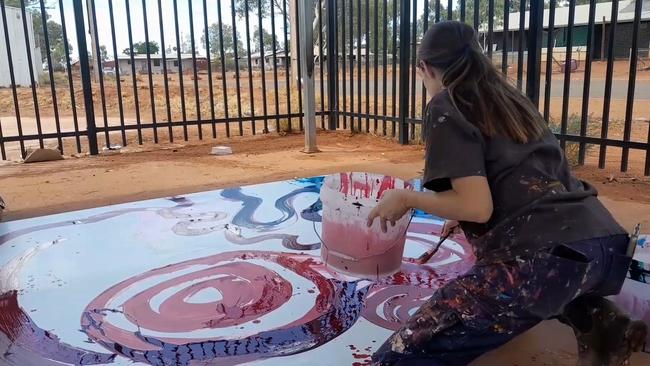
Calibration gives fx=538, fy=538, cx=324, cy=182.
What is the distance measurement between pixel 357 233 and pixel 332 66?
18.4 ft

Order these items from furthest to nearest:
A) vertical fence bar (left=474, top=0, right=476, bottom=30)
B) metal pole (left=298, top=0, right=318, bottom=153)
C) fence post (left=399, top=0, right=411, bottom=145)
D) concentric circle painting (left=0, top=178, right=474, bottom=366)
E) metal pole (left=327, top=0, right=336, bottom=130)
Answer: metal pole (left=327, top=0, right=336, bottom=130), fence post (left=399, top=0, right=411, bottom=145), metal pole (left=298, top=0, right=318, bottom=153), vertical fence bar (left=474, top=0, right=476, bottom=30), concentric circle painting (left=0, top=178, right=474, bottom=366)

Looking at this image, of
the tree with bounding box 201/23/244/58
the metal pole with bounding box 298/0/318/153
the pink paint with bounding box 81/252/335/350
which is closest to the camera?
the pink paint with bounding box 81/252/335/350

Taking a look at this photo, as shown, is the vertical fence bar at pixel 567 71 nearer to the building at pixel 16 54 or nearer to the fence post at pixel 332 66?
the fence post at pixel 332 66

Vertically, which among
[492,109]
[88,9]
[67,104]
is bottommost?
[67,104]

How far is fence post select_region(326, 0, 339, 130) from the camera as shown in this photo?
24.6 ft

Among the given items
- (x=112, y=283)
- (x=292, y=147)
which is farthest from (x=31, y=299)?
(x=292, y=147)

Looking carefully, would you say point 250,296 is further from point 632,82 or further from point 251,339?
point 632,82

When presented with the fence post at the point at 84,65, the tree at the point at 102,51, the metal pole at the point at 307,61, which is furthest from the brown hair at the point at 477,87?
the tree at the point at 102,51

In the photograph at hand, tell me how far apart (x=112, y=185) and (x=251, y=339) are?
315cm

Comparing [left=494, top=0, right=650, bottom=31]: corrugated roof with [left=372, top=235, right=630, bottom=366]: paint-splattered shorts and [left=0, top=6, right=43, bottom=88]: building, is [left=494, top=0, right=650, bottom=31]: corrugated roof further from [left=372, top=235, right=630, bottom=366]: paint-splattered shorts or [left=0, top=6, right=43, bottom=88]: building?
[left=372, top=235, right=630, bottom=366]: paint-splattered shorts

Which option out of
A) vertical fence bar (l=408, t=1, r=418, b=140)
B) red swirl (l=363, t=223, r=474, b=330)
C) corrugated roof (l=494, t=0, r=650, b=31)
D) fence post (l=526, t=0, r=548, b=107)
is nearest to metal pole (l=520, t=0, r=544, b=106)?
fence post (l=526, t=0, r=548, b=107)

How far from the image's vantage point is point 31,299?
93.5 inches

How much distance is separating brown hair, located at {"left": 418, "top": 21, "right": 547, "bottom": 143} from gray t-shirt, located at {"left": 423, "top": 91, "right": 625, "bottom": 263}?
0.09 ft

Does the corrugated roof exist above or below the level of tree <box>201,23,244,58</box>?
above
